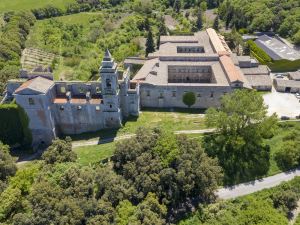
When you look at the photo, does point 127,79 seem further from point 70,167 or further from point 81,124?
point 70,167

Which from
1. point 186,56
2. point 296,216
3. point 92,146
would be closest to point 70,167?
point 92,146

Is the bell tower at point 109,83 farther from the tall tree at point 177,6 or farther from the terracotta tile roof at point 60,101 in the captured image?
the tall tree at point 177,6

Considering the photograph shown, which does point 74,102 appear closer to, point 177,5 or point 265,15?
point 265,15

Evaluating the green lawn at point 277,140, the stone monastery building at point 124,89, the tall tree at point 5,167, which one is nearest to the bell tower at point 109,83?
the stone monastery building at point 124,89

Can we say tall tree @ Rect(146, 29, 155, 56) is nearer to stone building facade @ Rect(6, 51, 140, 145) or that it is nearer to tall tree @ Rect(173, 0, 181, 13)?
stone building facade @ Rect(6, 51, 140, 145)

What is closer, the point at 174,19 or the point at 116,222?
the point at 116,222

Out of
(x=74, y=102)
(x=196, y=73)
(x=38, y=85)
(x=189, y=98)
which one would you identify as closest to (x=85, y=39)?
(x=196, y=73)
